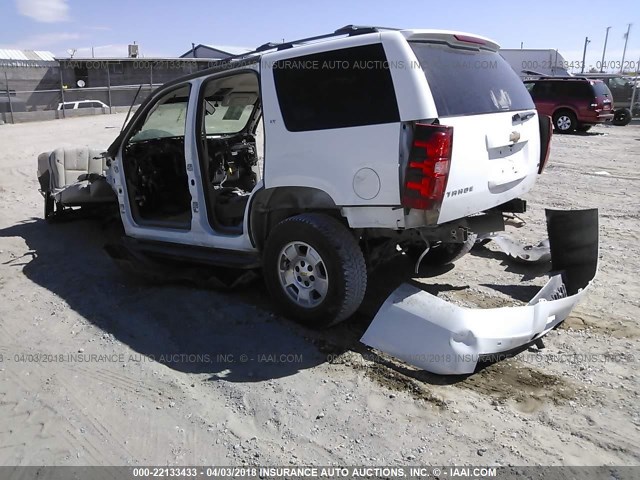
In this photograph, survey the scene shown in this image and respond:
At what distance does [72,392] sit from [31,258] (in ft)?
10.3

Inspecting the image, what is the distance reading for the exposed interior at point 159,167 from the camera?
552 cm

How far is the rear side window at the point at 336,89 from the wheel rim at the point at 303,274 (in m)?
0.91

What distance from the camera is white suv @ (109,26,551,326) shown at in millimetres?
3438

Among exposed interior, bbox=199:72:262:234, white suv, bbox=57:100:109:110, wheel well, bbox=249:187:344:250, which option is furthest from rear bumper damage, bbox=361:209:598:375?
white suv, bbox=57:100:109:110

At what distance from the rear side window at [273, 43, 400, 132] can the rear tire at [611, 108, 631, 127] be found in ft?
71.3

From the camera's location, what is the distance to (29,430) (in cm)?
306

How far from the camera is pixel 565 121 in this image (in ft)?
60.8

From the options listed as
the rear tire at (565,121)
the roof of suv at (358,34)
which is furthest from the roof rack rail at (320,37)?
the rear tire at (565,121)

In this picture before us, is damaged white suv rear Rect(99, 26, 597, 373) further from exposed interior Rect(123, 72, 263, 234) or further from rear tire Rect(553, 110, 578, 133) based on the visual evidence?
rear tire Rect(553, 110, 578, 133)

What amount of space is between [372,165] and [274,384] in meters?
1.57

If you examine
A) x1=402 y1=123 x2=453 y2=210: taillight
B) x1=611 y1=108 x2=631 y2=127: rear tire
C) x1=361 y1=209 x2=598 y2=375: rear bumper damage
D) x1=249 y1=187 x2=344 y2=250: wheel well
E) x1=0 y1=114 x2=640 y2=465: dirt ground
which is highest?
x1=611 y1=108 x2=631 y2=127: rear tire

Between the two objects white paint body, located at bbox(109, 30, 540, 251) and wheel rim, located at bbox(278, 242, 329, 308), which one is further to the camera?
wheel rim, located at bbox(278, 242, 329, 308)

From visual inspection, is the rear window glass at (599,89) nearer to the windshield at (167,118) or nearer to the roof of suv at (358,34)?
the roof of suv at (358,34)

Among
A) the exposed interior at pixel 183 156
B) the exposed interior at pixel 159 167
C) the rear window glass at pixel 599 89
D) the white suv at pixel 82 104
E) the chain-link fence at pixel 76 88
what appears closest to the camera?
the exposed interior at pixel 183 156
